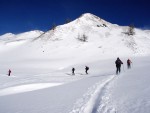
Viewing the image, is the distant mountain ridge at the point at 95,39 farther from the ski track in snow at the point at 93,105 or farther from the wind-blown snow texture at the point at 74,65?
the ski track in snow at the point at 93,105

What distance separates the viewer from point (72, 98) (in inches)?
526

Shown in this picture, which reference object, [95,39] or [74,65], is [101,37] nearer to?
[95,39]

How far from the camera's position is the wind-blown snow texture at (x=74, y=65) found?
11.3 meters

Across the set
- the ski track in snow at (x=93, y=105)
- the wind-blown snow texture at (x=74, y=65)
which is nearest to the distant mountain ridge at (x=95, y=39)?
the wind-blown snow texture at (x=74, y=65)

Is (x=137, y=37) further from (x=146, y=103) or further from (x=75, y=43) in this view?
(x=146, y=103)

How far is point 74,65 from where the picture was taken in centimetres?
5681

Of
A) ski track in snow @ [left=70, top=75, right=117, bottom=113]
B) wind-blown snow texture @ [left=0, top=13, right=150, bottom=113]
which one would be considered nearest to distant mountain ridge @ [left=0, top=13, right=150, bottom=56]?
wind-blown snow texture @ [left=0, top=13, right=150, bottom=113]

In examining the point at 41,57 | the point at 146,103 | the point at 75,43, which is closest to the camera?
the point at 146,103

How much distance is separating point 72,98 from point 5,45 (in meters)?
85.4

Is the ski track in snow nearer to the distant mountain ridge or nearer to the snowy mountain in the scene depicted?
the distant mountain ridge

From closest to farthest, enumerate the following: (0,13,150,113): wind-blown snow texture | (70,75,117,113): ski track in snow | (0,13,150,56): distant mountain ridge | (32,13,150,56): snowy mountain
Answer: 1. (70,75,117,113): ski track in snow
2. (0,13,150,113): wind-blown snow texture
3. (0,13,150,56): distant mountain ridge
4. (32,13,150,56): snowy mountain

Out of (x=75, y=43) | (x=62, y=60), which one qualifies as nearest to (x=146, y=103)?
(x=62, y=60)

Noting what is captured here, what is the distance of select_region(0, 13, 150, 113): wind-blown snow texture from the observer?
37.1ft

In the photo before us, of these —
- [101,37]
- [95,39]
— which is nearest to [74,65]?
[95,39]
